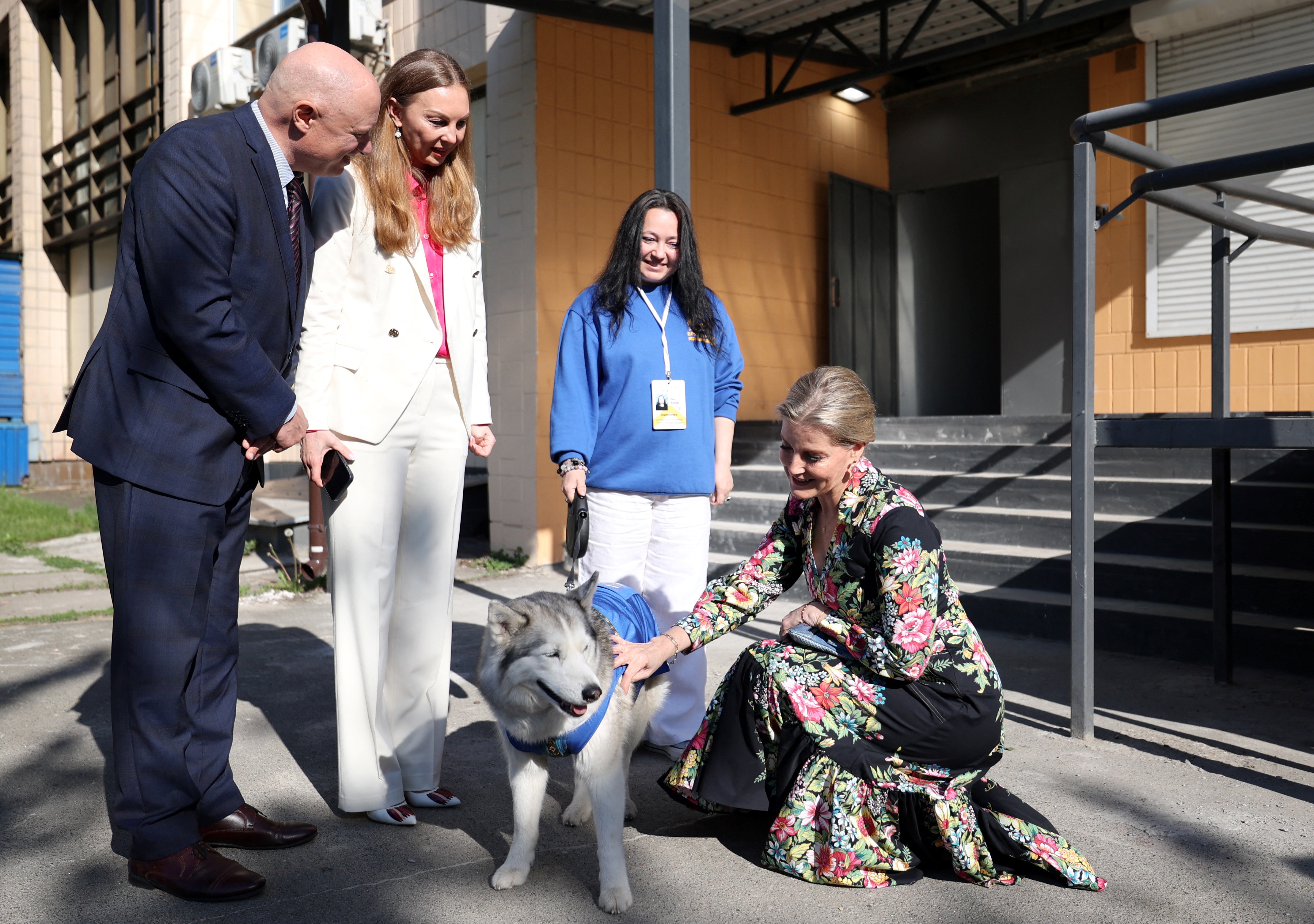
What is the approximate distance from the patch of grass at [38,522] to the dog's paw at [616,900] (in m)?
7.24

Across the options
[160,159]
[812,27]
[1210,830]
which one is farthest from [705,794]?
[812,27]

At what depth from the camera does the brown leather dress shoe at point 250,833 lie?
2643mm

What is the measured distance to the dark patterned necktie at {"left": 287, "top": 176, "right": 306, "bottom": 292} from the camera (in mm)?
2498

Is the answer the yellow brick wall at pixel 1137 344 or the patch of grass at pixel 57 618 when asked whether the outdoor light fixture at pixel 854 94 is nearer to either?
the yellow brick wall at pixel 1137 344

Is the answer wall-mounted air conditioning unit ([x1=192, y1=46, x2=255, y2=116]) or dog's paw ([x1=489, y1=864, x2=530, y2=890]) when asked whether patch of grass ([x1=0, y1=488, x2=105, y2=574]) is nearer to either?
wall-mounted air conditioning unit ([x1=192, y1=46, x2=255, y2=116])

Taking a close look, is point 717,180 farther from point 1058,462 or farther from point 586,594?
point 586,594

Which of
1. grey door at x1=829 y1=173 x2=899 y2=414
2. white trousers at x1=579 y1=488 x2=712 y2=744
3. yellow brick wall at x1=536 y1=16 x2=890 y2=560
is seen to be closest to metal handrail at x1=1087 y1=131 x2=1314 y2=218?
white trousers at x1=579 y1=488 x2=712 y2=744

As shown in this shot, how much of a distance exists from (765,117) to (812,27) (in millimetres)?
893

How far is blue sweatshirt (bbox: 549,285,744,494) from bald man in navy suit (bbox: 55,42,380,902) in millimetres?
1132

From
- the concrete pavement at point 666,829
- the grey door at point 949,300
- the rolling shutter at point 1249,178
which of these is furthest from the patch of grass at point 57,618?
the rolling shutter at point 1249,178

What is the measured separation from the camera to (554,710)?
2363mm

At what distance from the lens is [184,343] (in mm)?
2227

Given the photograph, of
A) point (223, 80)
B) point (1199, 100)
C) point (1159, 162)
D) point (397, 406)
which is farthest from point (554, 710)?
point (223, 80)

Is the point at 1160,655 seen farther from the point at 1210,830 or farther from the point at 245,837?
the point at 245,837
